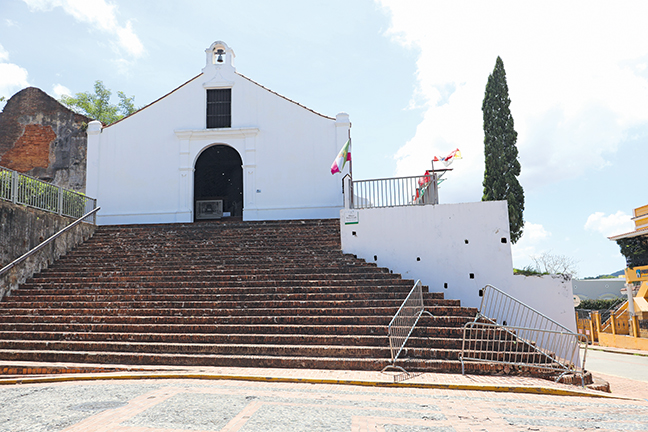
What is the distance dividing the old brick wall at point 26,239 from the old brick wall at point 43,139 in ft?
46.9

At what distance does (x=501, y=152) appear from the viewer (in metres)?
17.2

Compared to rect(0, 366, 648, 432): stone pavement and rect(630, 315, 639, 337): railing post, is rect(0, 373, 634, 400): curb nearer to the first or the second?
rect(0, 366, 648, 432): stone pavement

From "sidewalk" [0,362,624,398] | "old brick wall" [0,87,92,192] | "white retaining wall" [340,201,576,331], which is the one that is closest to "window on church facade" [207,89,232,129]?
"white retaining wall" [340,201,576,331]

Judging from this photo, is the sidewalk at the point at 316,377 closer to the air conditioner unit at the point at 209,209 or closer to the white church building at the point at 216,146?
the white church building at the point at 216,146

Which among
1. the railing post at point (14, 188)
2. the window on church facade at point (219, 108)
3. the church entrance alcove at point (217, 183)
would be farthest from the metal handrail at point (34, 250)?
the window on church facade at point (219, 108)

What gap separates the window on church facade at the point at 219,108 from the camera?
714 inches

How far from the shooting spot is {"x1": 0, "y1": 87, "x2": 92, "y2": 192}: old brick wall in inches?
1034

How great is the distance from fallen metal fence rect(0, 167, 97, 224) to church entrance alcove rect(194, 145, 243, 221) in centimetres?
443

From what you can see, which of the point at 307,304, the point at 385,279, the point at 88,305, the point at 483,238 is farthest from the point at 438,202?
the point at 88,305

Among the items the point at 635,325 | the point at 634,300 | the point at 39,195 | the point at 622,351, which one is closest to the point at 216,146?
the point at 39,195

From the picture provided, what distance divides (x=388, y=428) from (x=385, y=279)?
6.10 metres

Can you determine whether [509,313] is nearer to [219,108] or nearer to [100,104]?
[219,108]

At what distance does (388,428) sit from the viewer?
14.8 feet

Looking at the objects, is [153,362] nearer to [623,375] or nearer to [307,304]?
[307,304]
